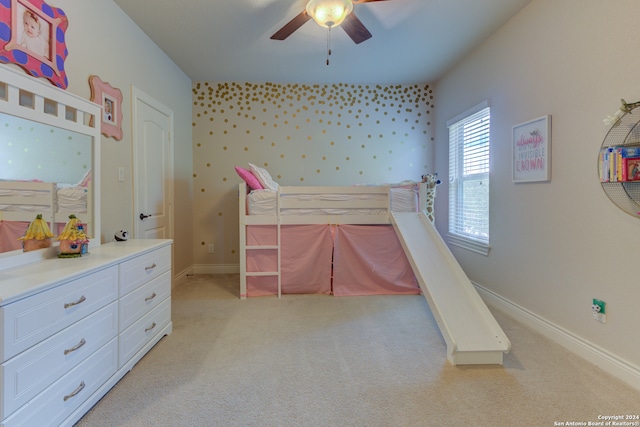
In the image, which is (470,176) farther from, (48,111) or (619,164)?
(48,111)

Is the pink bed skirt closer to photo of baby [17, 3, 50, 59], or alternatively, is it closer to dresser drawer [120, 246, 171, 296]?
dresser drawer [120, 246, 171, 296]

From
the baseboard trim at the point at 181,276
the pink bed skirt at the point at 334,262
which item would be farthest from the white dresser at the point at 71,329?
the baseboard trim at the point at 181,276

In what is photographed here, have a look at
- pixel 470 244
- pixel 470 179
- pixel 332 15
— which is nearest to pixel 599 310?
pixel 470 244

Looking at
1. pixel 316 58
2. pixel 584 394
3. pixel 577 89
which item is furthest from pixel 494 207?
pixel 316 58

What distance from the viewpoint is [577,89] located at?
2.04 m

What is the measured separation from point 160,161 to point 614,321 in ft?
12.6

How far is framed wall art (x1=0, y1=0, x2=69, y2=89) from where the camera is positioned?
1593 millimetres

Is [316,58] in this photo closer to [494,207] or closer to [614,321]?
[494,207]

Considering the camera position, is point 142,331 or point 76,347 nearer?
point 76,347

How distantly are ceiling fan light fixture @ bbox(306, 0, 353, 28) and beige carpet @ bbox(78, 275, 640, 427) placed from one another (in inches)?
88.3

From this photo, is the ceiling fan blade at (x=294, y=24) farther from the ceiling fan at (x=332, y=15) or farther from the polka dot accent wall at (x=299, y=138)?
the polka dot accent wall at (x=299, y=138)

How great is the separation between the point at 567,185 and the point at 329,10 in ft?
6.55

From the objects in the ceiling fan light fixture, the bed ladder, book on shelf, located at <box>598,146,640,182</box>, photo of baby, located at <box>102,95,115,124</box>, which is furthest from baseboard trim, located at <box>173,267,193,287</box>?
book on shelf, located at <box>598,146,640,182</box>

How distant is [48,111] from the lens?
175cm
